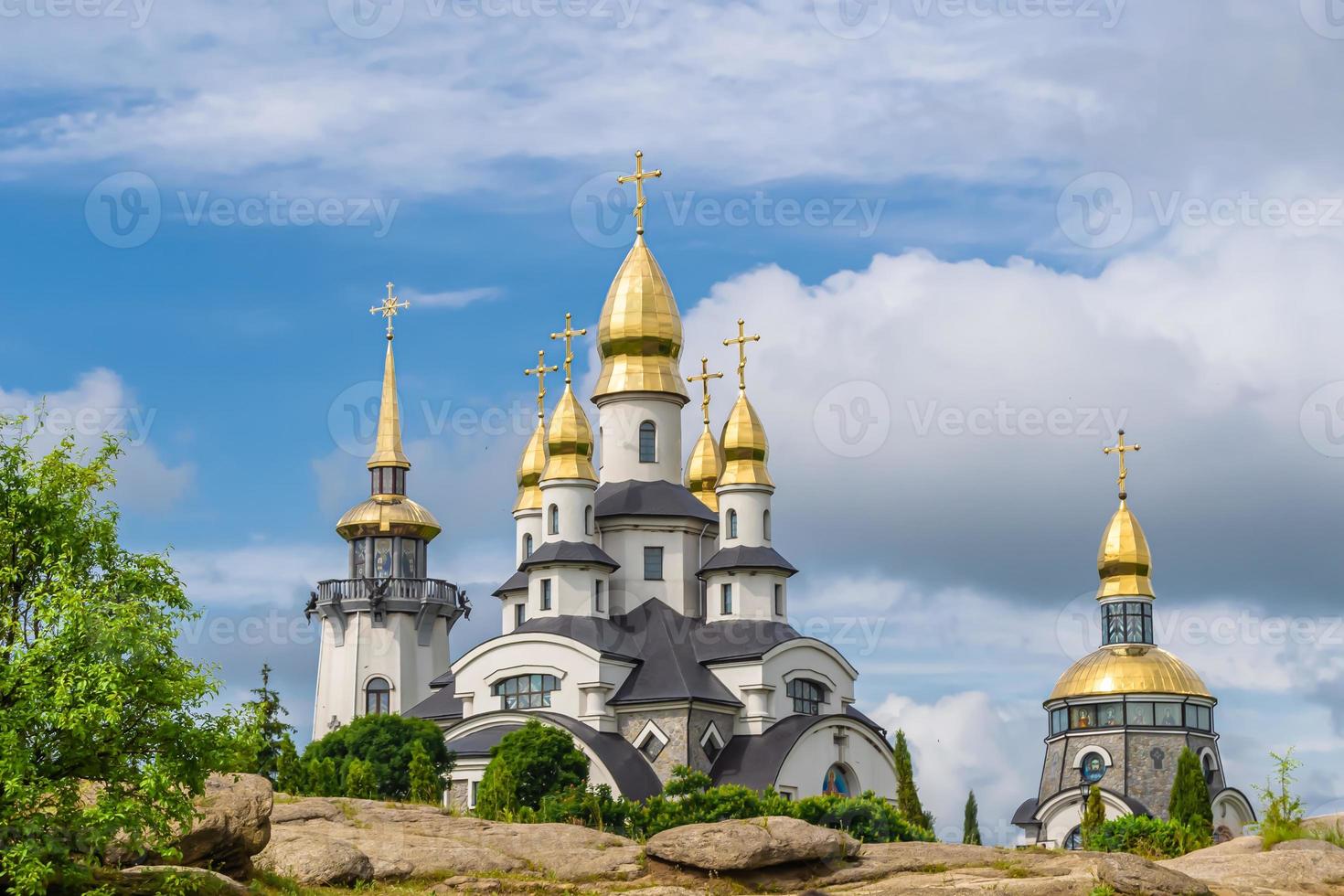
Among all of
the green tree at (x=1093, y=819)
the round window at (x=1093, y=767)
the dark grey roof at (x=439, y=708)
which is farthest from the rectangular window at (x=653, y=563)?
the round window at (x=1093, y=767)

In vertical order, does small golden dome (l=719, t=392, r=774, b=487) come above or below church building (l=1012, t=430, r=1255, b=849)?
above

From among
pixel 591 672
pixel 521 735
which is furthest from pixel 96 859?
pixel 591 672

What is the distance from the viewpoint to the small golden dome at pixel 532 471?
60.0 metres

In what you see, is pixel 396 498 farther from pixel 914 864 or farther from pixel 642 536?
pixel 914 864

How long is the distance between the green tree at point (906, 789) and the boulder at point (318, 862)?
2587cm

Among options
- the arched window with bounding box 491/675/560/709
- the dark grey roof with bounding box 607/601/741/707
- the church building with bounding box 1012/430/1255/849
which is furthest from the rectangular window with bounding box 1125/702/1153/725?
the arched window with bounding box 491/675/560/709

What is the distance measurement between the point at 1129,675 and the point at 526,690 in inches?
903

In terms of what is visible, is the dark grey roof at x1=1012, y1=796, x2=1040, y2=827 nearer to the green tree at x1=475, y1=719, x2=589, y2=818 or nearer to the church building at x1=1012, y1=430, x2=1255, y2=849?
the church building at x1=1012, y1=430, x2=1255, y2=849

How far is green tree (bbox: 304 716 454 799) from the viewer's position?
4566 cm

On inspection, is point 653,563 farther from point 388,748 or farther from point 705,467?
point 388,748

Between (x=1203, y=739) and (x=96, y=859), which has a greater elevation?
(x=1203, y=739)

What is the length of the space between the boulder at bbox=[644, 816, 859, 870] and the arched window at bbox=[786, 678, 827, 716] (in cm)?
2829

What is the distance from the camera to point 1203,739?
207 feet

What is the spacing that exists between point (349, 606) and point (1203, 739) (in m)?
28.2
